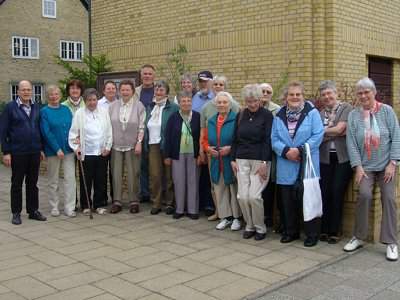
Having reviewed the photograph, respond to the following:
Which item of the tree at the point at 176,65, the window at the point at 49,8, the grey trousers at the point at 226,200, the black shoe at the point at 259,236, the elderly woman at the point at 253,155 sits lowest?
the black shoe at the point at 259,236

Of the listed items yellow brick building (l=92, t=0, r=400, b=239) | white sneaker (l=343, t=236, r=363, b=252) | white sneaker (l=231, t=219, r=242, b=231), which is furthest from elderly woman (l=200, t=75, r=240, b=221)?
white sneaker (l=343, t=236, r=363, b=252)

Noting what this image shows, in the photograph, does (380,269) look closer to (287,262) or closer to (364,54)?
(287,262)

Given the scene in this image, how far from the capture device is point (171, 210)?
762 centimetres

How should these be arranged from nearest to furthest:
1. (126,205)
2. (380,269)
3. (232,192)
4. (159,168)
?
(380,269), (232,192), (159,168), (126,205)

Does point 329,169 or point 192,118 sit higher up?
point 192,118

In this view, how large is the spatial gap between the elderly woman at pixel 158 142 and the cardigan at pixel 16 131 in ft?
5.36

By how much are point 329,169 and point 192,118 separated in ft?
6.73

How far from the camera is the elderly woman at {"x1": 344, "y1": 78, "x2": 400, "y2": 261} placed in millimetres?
5559

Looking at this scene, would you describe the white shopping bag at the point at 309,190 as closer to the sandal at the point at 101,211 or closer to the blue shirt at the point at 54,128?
the sandal at the point at 101,211

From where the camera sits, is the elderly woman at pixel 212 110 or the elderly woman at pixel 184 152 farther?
the elderly woman at pixel 184 152

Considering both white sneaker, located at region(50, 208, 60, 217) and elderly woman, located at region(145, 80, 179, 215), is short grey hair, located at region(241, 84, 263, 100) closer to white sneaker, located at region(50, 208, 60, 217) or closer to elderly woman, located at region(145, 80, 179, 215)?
elderly woman, located at region(145, 80, 179, 215)

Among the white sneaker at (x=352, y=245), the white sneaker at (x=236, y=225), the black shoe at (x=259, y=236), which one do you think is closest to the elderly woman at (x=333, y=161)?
the white sneaker at (x=352, y=245)

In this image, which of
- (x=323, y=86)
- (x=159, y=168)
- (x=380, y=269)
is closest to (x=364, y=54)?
(x=323, y=86)

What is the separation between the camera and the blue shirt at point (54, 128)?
7.19 meters
